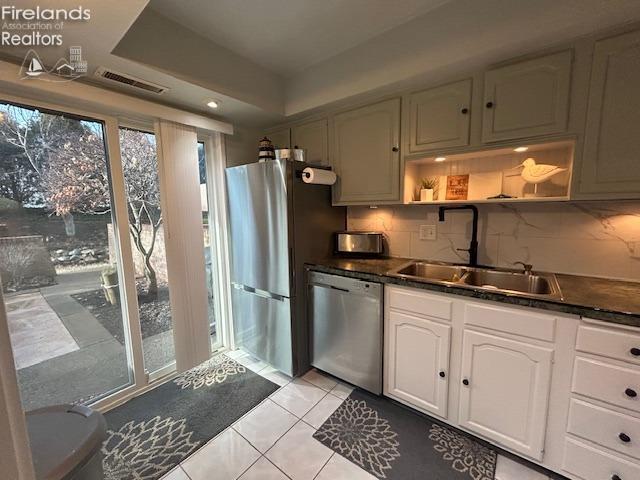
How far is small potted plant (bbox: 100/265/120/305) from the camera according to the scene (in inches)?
74.8

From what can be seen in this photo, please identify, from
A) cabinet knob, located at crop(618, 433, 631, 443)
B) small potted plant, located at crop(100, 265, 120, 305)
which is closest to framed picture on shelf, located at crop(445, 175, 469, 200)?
cabinet knob, located at crop(618, 433, 631, 443)

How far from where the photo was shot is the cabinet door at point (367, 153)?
1.97 metres

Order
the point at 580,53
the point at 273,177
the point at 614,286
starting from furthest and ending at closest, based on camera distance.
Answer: the point at 273,177
the point at 614,286
the point at 580,53

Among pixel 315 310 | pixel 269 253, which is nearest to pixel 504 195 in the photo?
pixel 315 310

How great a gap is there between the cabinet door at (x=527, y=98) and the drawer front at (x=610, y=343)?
99cm

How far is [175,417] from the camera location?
1.83m

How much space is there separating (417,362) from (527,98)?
5.40ft

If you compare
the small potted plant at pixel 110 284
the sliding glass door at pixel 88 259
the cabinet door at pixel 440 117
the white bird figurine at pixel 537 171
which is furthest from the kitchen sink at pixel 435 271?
the small potted plant at pixel 110 284

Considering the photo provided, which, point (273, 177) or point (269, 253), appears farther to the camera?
point (269, 253)

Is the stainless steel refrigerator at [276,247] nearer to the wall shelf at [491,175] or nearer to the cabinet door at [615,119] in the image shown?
the wall shelf at [491,175]

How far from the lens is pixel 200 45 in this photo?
1798mm

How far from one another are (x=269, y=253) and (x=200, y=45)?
4.89 ft

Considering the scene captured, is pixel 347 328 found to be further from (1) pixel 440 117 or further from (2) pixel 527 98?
(2) pixel 527 98

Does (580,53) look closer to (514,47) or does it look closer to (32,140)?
(514,47)
